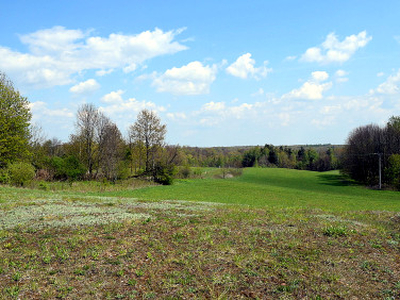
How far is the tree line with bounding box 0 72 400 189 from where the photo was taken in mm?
33281

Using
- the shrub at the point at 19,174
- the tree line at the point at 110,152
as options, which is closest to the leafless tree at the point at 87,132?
the tree line at the point at 110,152

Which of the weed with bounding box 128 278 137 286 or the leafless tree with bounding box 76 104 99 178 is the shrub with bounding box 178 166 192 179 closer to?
the leafless tree with bounding box 76 104 99 178

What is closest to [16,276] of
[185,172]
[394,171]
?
[185,172]

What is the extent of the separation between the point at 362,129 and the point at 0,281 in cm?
7511

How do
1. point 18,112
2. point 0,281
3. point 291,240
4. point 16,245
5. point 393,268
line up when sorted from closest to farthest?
point 0,281 < point 393,268 < point 16,245 < point 291,240 < point 18,112

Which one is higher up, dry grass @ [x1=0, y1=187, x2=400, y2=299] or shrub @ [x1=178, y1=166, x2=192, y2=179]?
dry grass @ [x1=0, y1=187, x2=400, y2=299]

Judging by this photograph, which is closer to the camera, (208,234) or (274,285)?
(274,285)

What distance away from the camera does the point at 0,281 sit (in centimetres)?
574

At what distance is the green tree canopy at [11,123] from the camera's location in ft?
106

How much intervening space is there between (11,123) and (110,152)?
16.1 metres

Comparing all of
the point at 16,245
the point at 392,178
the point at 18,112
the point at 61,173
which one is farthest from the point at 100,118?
the point at 392,178

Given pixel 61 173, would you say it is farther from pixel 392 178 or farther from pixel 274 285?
pixel 392 178

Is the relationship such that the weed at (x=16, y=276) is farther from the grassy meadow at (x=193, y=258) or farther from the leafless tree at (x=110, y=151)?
the leafless tree at (x=110, y=151)

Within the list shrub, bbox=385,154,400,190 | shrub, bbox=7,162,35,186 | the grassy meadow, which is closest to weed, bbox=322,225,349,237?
the grassy meadow
